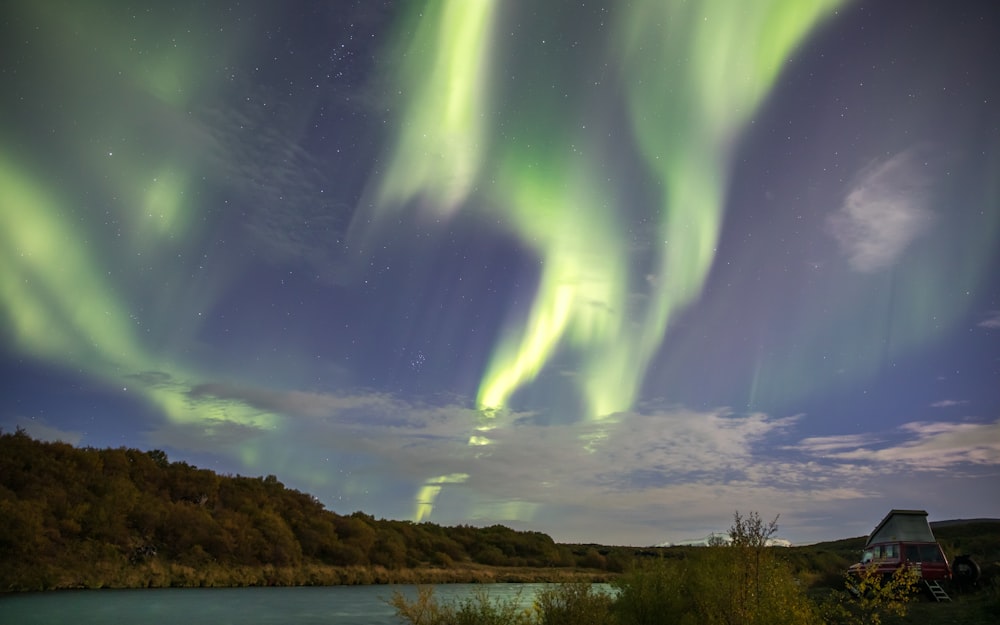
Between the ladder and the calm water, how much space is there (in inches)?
822

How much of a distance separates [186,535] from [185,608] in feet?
109

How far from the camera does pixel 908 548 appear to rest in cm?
3466

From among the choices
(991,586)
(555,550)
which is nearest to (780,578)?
(991,586)

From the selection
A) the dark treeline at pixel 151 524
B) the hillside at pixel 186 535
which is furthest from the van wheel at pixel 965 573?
the dark treeline at pixel 151 524

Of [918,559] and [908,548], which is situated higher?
[908,548]

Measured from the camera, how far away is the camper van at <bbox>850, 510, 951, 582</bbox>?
111ft

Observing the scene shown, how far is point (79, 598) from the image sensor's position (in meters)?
52.0

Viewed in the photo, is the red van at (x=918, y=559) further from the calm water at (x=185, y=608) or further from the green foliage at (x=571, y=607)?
the calm water at (x=185, y=608)

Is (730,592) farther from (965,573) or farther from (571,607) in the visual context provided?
(965,573)

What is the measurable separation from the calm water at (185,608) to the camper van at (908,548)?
19.6 m

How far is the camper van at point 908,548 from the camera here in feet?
111

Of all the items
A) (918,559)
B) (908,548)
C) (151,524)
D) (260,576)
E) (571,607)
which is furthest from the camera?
(260,576)

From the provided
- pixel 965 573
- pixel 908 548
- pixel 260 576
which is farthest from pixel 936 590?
pixel 260 576

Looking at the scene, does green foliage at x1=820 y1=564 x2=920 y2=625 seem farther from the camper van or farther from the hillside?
Result: the hillside
